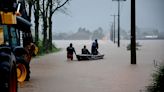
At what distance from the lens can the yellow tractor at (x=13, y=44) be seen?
10016 mm

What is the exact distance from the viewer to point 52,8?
6488 centimetres

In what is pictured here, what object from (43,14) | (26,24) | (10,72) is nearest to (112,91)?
(26,24)

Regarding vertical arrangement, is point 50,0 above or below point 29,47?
above

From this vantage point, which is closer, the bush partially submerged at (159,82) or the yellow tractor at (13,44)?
the yellow tractor at (13,44)

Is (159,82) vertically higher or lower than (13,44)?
lower

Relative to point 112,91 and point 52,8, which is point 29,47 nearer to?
point 112,91

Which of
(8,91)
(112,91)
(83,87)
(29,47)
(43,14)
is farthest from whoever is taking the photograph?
(43,14)

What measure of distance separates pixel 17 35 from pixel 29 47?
1375 millimetres

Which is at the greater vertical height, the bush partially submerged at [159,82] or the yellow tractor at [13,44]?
the yellow tractor at [13,44]

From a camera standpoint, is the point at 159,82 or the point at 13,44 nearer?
the point at 159,82

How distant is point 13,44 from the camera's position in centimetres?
1772

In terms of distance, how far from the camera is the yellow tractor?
32.9 ft

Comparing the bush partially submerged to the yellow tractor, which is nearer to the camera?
the yellow tractor

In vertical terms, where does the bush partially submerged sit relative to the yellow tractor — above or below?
below
